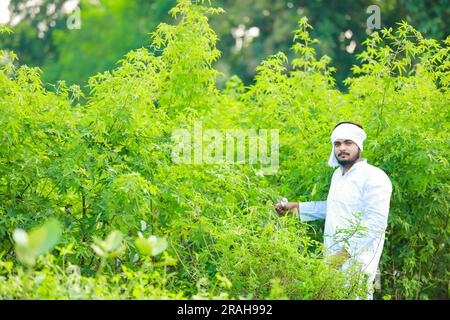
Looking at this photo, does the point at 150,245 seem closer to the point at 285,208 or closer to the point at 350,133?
the point at 285,208

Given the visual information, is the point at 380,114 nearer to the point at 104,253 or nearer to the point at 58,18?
the point at 104,253

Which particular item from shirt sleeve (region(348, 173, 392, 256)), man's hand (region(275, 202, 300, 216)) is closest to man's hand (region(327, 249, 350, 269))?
shirt sleeve (region(348, 173, 392, 256))

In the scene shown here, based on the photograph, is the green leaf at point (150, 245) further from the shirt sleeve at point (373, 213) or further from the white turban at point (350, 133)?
the white turban at point (350, 133)

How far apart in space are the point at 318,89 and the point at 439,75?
101cm

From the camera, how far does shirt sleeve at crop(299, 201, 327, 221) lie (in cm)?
671

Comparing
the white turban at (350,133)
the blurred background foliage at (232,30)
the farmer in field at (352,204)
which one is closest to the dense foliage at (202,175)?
the farmer in field at (352,204)

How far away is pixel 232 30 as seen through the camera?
19.9 metres

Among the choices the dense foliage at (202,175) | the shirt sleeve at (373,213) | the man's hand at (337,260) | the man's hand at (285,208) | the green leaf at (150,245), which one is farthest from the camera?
the man's hand at (285,208)

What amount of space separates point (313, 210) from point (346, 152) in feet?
1.68

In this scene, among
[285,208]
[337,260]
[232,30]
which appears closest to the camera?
[337,260]

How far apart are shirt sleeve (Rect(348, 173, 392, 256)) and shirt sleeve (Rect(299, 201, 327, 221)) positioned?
50 cm

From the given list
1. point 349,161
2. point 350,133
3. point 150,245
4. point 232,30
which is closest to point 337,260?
point 349,161

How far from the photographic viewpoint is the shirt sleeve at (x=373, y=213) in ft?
20.1
